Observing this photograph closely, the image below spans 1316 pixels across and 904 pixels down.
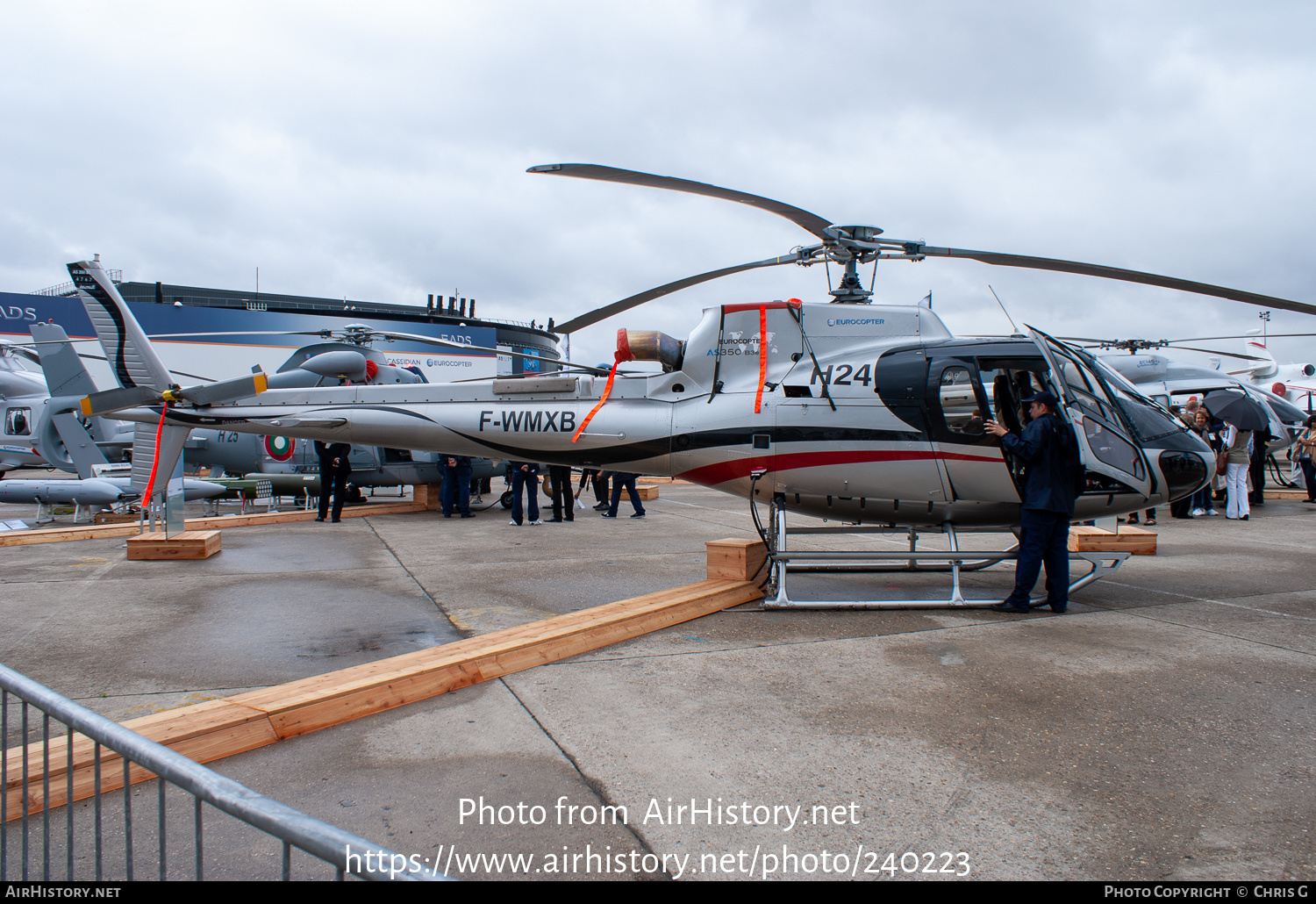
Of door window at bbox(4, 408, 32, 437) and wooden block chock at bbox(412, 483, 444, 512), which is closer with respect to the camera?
wooden block chock at bbox(412, 483, 444, 512)

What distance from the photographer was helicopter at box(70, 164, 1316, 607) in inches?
248

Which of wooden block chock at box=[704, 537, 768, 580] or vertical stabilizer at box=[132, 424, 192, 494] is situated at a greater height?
vertical stabilizer at box=[132, 424, 192, 494]

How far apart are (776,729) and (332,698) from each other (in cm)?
224

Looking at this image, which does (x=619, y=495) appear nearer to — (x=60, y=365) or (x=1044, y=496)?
(x=1044, y=496)

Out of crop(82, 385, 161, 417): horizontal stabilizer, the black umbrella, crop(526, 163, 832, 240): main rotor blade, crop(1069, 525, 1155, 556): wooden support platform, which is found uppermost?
crop(526, 163, 832, 240): main rotor blade

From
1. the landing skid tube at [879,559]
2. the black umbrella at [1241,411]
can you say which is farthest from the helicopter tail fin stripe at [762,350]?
the black umbrella at [1241,411]

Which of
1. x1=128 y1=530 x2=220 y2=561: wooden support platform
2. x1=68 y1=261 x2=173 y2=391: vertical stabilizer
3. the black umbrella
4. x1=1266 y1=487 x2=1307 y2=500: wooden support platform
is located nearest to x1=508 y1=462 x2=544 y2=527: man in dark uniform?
x1=128 y1=530 x2=220 y2=561: wooden support platform

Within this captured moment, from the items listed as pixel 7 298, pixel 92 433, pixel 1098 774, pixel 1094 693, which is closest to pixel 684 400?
pixel 1094 693

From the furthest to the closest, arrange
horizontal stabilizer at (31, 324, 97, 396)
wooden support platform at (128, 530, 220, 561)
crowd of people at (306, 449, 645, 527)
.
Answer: horizontal stabilizer at (31, 324, 97, 396) < crowd of people at (306, 449, 645, 527) < wooden support platform at (128, 530, 220, 561)

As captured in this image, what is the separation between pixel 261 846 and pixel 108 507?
14549mm

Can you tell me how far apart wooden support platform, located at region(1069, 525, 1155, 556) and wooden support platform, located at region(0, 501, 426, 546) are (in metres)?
11.6

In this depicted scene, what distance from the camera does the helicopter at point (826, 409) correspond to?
6.31m

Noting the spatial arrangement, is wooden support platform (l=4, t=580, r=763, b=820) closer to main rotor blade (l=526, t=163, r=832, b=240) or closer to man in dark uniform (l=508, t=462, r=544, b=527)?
main rotor blade (l=526, t=163, r=832, b=240)
